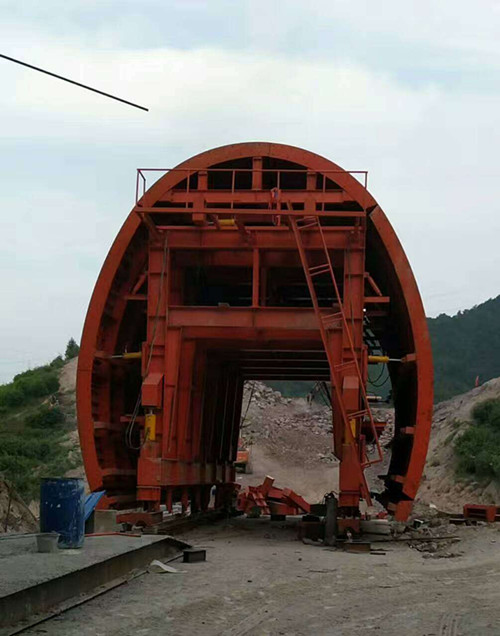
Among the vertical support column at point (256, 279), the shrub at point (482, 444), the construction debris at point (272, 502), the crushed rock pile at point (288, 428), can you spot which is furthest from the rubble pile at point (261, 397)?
the vertical support column at point (256, 279)

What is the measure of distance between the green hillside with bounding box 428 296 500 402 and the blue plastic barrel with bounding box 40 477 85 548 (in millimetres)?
65937

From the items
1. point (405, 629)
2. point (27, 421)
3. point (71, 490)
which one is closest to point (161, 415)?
point (71, 490)

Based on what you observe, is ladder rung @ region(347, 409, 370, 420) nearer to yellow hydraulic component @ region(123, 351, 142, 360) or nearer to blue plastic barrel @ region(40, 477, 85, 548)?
yellow hydraulic component @ region(123, 351, 142, 360)

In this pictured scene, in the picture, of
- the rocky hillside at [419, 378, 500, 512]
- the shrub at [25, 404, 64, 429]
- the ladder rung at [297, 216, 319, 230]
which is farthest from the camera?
the shrub at [25, 404, 64, 429]

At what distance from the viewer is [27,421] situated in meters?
51.0

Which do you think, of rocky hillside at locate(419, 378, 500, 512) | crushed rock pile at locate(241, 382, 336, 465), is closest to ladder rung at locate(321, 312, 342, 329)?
rocky hillside at locate(419, 378, 500, 512)

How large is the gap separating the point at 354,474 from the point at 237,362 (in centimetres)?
804

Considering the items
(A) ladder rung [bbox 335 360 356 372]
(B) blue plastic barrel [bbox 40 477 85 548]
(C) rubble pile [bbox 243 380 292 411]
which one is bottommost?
(B) blue plastic barrel [bbox 40 477 85 548]

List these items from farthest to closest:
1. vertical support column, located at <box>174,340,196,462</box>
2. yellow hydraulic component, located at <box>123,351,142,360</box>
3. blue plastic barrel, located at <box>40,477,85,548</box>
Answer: yellow hydraulic component, located at <box>123,351,142,360</box> < vertical support column, located at <box>174,340,196,462</box> < blue plastic barrel, located at <box>40,477,85,548</box>

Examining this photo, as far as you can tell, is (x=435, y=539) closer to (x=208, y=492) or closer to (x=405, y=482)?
(x=405, y=482)

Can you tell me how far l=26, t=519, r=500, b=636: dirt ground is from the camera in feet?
26.5

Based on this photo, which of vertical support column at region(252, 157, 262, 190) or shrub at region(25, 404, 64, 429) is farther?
→ shrub at region(25, 404, 64, 429)

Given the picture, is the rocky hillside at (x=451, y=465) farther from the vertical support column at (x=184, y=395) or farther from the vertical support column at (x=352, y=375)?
the vertical support column at (x=352, y=375)

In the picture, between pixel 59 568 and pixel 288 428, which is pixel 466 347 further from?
pixel 59 568
